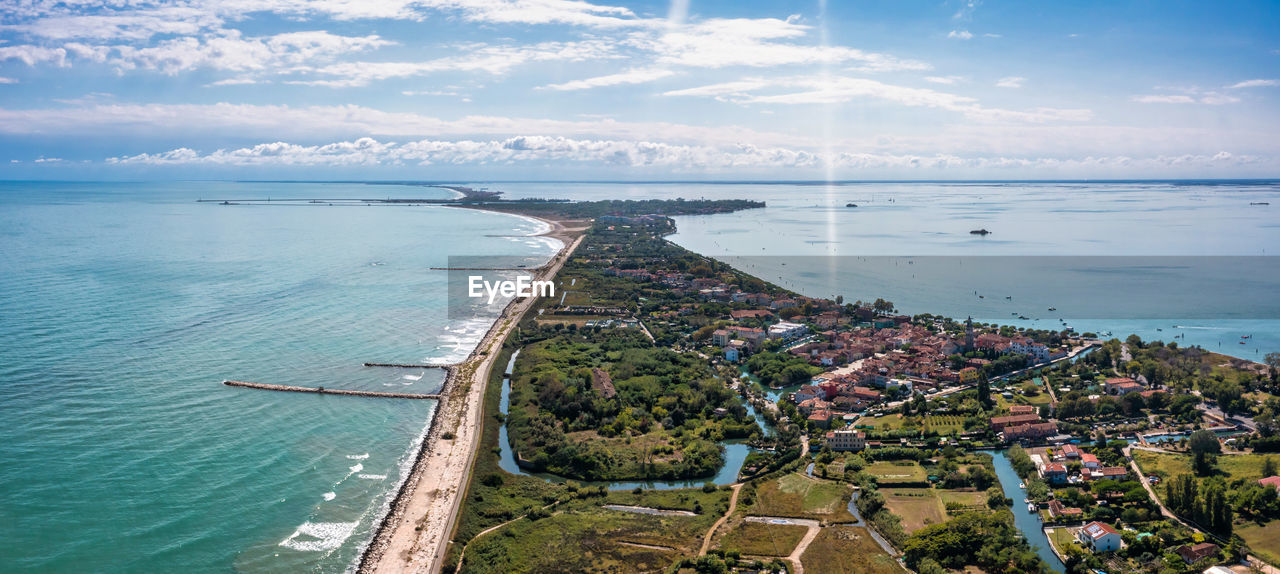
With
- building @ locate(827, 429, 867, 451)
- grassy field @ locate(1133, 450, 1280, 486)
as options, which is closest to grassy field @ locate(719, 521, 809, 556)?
building @ locate(827, 429, 867, 451)

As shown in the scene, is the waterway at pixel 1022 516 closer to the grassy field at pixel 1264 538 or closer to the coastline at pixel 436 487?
the grassy field at pixel 1264 538

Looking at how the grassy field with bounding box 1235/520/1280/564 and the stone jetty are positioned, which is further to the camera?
the stone jetty

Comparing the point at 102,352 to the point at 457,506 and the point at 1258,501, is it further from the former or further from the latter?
the point at 1258,501

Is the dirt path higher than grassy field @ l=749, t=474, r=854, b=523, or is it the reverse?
grassy field @ l=749, t=474, r=854, b=523

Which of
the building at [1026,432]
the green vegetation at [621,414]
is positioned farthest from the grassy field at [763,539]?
the building at [1026,432]

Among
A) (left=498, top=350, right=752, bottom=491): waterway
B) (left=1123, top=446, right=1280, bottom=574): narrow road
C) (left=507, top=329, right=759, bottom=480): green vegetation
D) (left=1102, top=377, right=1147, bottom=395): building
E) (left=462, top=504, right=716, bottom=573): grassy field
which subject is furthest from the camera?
(left=1102, top=377, right=1147, bottom=395): building

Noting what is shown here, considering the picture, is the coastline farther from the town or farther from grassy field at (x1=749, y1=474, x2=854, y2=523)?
grassy field at (x1=749, y1=474, x2=854, y2=523)

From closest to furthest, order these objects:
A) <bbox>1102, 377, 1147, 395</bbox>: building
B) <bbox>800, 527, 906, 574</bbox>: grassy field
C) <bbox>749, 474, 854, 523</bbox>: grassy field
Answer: <bbox>800, 527, 906, 574</bbox>: grassy field
<bbox>749, 474, 854, 523</bbox>: grassy field
<bbox>1102, 377, 1147, 395</bbox>: building

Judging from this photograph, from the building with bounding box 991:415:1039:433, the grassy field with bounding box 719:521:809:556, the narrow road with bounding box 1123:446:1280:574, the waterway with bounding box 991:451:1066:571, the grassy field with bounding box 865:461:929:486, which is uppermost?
the building with bounding box 991:415:1039:433
